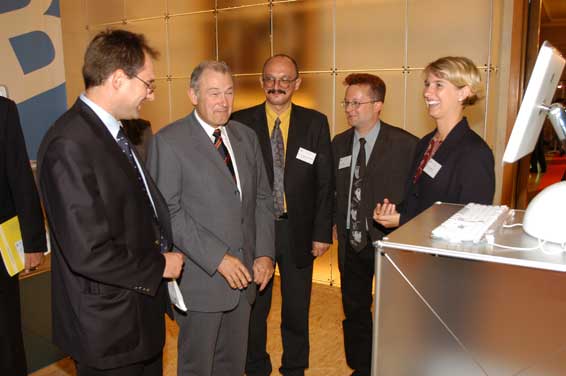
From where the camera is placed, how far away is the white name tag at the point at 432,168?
2081mm

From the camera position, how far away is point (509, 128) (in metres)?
4.24

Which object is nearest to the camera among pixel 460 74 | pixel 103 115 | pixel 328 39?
pixel 103 115

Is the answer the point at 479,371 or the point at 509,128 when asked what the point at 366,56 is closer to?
the point at 509,128

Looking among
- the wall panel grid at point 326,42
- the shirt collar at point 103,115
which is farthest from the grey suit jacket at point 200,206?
the wall panel grid at point 326,42

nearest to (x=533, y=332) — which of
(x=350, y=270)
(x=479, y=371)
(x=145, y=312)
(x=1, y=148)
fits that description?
(x=479, y=371)


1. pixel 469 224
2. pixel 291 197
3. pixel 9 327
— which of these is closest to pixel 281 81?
pixel 291 197

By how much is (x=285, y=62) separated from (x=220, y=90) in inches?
33.3

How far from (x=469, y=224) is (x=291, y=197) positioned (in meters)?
1.48

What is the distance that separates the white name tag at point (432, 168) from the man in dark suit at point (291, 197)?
2.83 ft

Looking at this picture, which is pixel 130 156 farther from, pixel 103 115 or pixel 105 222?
pixel 105 222

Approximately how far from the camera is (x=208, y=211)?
7.06ft

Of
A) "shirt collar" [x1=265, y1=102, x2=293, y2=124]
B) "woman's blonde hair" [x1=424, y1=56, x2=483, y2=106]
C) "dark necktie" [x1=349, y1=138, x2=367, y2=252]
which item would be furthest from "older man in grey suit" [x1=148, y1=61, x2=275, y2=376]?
"woman's blonde hair" [x1=424, y1=56, x2=483, y2=106]

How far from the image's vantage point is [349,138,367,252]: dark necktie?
2.85 m

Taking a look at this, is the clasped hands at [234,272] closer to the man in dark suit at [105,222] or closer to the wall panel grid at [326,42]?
the man in dark suit at [105,222]
